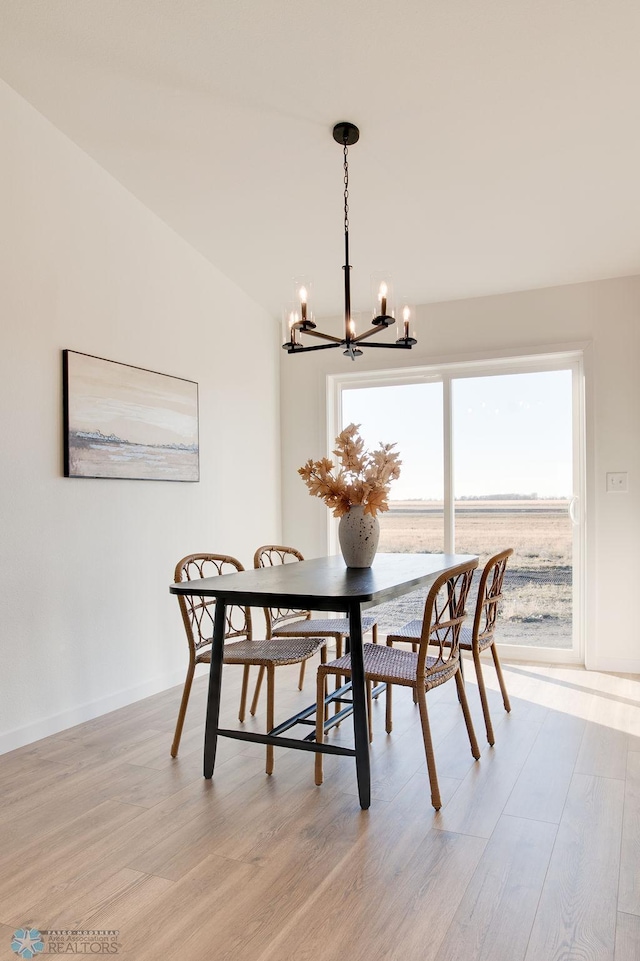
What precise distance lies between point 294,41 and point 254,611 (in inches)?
136

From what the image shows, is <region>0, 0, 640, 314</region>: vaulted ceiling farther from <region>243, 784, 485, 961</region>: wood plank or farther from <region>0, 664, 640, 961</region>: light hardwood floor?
<region>243, 784, 485, 961</region>: wood plank

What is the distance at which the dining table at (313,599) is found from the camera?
2379 mm

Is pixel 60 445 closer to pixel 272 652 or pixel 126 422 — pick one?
pixel 126 422

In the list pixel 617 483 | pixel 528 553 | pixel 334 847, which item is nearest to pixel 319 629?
pixel 334 847

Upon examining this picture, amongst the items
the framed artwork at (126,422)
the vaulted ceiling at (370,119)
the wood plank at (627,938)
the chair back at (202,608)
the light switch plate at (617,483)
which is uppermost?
the vaulted ceiling at (370,119)

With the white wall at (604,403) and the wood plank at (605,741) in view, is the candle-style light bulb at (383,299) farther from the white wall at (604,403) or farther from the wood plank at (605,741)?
the white wall at (604,403)

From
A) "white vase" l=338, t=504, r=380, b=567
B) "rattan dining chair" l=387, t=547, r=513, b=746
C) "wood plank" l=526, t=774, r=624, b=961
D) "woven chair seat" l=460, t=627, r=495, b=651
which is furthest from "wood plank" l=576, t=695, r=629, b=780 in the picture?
"white vase" l=338, t=504, r=380, b=567

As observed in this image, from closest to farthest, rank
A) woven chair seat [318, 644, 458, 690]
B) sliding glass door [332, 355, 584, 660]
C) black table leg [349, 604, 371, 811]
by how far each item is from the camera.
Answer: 1. black table leg [349, 604, 371, 811]
2. woven chair seat [318, 644, 458, 690]
3. sliding glass door [332, 355, 584, 660]

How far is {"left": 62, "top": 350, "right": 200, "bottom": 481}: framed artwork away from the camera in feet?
11.2

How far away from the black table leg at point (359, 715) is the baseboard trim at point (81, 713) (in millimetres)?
1601

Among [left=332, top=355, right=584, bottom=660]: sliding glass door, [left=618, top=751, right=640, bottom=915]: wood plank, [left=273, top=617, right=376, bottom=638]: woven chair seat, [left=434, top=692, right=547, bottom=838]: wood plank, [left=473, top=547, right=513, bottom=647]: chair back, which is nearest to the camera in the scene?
[left=618, top=751, right=640, bottom=915]: wood plank

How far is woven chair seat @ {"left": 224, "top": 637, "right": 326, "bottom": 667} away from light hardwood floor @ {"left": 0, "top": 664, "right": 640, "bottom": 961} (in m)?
0.42

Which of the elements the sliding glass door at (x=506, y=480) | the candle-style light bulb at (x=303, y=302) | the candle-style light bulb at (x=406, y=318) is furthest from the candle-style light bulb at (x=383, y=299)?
the sliding glass door at (x=506, y=480)

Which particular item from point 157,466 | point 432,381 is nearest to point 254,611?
point 157,466
